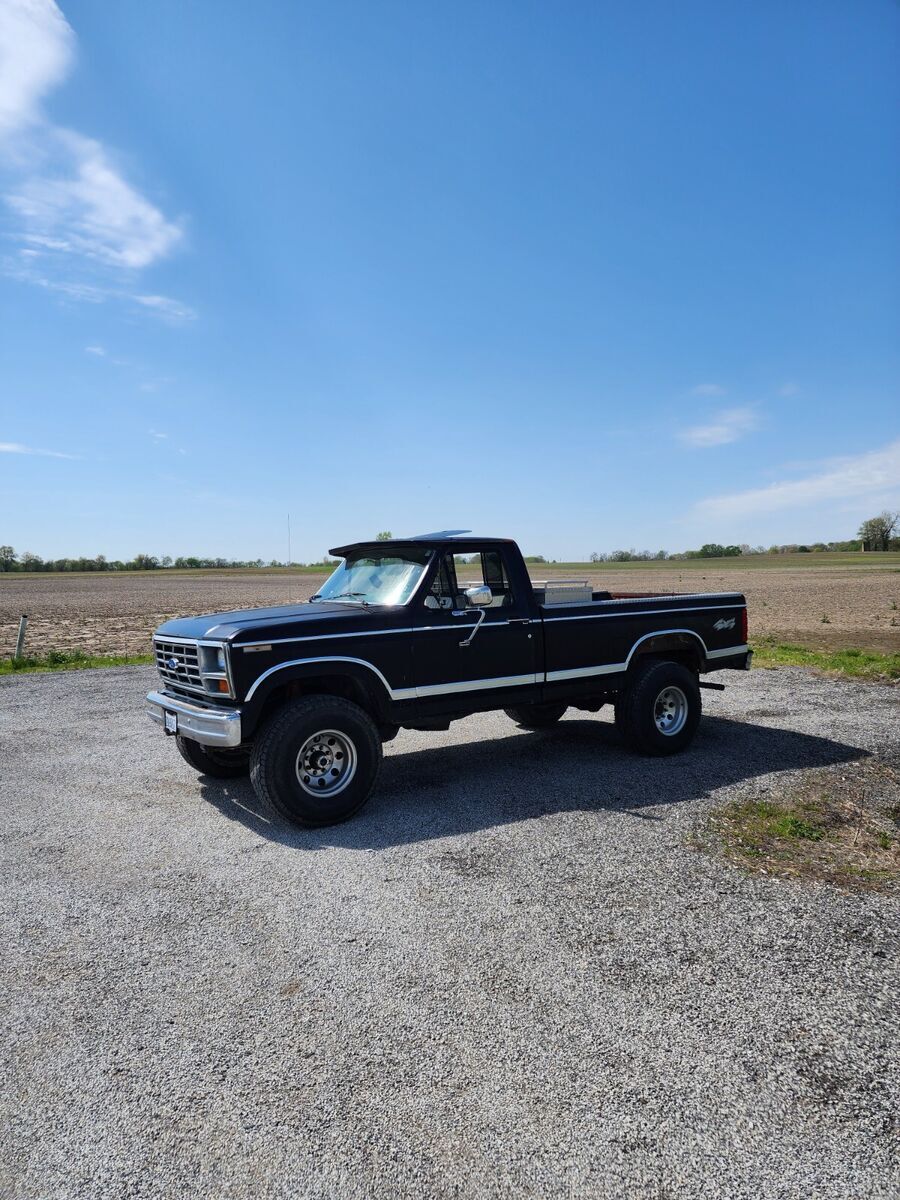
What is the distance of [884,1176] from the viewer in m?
2.33

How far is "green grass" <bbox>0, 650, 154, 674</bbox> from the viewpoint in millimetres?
13891

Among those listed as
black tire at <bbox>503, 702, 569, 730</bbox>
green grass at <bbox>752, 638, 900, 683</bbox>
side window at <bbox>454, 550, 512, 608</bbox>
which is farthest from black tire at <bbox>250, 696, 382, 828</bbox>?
green grass at <bbox>752, 638, 900, 683</bbox>

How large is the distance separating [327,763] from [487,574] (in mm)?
2173

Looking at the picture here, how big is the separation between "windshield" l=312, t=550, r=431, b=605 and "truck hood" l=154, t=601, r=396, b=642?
0.81 feet

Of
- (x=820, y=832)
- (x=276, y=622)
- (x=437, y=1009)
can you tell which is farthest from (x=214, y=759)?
(x=820, y=832)

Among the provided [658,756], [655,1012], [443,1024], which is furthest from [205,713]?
[658,756]

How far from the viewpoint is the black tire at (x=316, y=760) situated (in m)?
5.32

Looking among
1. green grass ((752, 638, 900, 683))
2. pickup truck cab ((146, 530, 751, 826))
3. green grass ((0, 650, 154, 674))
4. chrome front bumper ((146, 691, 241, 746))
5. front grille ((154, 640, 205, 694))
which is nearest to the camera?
chrome front bumper ((146, 691, 241, 746))

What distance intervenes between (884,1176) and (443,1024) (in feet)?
5.20

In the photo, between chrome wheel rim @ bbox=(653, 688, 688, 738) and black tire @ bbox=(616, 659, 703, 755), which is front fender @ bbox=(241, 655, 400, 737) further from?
chrome wheel rim @ bbox=(653, 688, 688, 738)

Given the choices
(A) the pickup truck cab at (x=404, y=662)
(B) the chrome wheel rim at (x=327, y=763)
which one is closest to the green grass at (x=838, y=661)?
(A) the pickup truck cab at (x=404, y=662)

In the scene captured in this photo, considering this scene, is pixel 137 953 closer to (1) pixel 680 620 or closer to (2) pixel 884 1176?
(2) pixel 884 1176

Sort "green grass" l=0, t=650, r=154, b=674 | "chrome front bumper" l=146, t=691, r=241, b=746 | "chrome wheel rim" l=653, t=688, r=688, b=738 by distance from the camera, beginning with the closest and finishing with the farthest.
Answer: "chrome front bumper" l=146, t=691, r=241, b=746 < "chrome wheel rim" l=653, t=688, r=688, b=738 < "green grass" l=0, t=650, r=154, b=674

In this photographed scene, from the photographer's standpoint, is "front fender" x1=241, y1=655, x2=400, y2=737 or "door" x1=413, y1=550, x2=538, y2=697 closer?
"front fender" x1=241, y1=655, x2=400, y2=737
